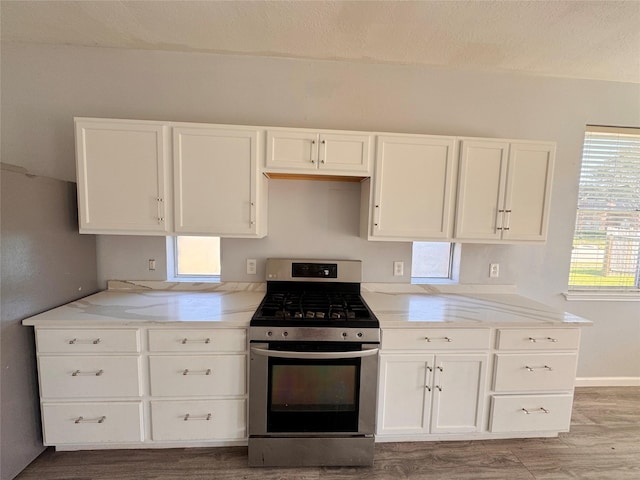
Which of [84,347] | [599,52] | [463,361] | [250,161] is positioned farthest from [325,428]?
[599,52]

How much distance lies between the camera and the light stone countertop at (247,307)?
63.2 inches

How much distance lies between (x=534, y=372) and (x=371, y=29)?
2436 mm

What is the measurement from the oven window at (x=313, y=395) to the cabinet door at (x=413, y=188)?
937mm

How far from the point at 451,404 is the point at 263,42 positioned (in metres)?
2.73

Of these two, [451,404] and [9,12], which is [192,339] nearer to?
[451,404]

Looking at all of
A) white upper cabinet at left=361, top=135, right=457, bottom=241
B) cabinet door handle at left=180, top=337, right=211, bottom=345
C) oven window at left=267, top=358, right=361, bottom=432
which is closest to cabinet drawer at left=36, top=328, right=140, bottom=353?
cabinet door handle at left=180, top=337, right=211, bottom=345

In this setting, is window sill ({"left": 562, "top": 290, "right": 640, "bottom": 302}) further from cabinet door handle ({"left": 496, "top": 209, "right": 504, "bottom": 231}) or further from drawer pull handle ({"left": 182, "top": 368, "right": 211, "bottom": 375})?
drawer pull handle ({"left": 182, "top": 368, "right": 211, "bottom": 375})

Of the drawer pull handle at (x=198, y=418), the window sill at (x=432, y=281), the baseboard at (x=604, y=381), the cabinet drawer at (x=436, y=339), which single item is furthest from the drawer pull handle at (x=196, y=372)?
the baseboard at (x=604, y=381)

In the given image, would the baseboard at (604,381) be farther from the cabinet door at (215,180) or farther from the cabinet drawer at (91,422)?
the cabinet drawer at (91,422)

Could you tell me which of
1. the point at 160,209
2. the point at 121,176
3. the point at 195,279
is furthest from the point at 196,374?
the point at 121,176

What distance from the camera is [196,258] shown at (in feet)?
7.54

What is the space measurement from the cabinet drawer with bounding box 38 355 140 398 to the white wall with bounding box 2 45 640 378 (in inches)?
28.6

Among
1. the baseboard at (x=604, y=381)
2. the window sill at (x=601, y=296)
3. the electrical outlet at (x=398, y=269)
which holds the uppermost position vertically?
the electrical outlet at (x=398, y=269)

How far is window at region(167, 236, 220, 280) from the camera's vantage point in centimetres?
227
